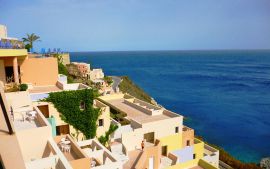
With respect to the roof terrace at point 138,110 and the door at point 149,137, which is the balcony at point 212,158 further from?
the door at point 149,137

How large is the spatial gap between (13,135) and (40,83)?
1780cm

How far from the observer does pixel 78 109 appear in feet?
61.7

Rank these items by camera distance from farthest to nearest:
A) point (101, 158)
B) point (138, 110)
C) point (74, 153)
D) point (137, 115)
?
point (138, 110), point (137, 115), point (101, 158), point (74, 153)

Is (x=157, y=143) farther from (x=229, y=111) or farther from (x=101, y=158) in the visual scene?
(x=229, y=111)

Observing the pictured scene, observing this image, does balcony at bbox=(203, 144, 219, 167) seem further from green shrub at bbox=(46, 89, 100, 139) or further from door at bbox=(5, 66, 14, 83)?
door at bbox=(5, 66, 14, 83)

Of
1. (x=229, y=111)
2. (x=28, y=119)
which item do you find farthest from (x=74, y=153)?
(x=229, y=111)

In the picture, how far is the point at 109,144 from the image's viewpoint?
1970cm

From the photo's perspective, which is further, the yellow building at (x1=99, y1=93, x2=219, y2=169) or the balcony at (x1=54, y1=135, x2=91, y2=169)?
the yellow building at (x1=99, y1=93, x2=219, y2=169)

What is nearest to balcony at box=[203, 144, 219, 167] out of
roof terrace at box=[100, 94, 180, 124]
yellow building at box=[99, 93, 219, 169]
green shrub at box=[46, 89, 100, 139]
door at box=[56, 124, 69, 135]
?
yellow building at box=[99, 93, 219, 169]

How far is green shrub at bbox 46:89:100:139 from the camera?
18172 mm

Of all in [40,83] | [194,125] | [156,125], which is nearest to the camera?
[156,125]

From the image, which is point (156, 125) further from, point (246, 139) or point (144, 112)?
point (246, 139)

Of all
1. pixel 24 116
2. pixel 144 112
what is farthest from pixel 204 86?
pixel 24 116

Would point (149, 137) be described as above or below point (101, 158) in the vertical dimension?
below
